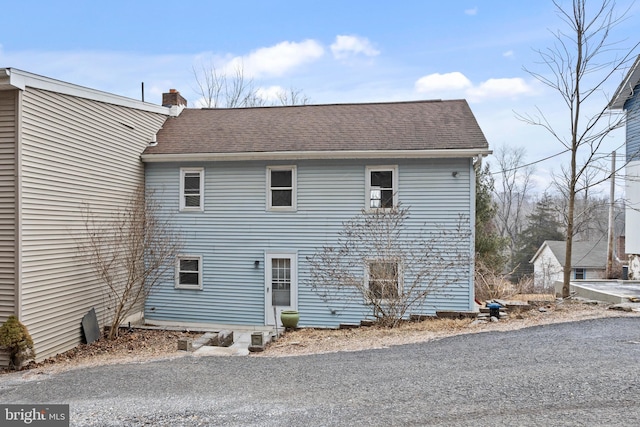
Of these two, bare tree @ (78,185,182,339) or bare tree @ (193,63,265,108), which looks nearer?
bare tree @ (78,185,182,339)

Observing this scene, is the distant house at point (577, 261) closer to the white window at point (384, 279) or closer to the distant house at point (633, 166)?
the distant house at point (633, 166)

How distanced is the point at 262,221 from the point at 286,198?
92cm

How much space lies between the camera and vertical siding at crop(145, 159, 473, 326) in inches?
447

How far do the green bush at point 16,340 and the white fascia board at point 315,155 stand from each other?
224 inches

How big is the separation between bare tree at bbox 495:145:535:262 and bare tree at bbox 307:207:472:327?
26.3 metres

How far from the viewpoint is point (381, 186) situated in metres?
11.7

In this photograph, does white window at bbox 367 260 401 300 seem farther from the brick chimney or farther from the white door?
the brick chimney

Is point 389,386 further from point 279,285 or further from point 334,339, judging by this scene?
point 279,285

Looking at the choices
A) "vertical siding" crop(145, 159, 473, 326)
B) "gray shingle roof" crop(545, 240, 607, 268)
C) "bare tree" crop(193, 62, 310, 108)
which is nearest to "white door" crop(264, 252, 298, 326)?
"vertical siding" crop(145, 159, 473, 326)

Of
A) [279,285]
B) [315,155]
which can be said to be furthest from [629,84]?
[279,285]

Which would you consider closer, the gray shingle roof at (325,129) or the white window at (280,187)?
the gray shingle roof at (325,129)

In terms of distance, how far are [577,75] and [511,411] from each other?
8645mm

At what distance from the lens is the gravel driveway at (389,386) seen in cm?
442

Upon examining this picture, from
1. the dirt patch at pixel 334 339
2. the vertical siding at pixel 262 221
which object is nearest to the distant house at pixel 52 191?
the dirt patch at pixel 334 339
